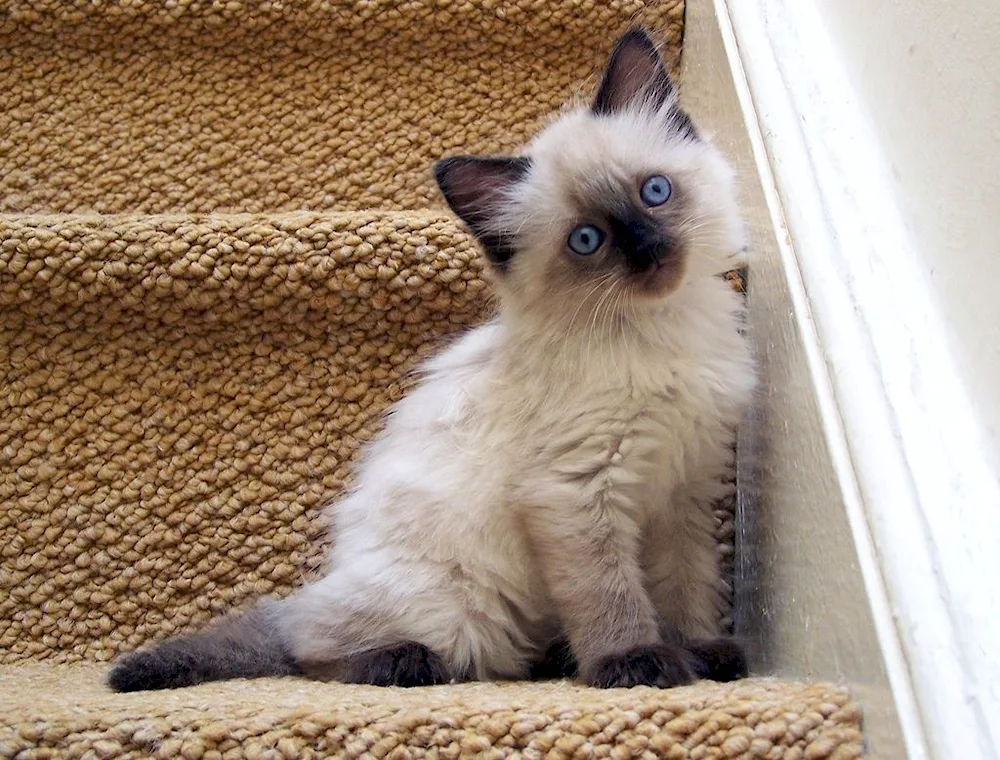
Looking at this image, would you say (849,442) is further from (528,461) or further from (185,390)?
(185,390)

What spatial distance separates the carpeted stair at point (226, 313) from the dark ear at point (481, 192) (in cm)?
11

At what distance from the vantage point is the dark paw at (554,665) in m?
1.21

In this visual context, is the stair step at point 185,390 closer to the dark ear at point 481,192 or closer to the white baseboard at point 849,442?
the dark ear at point 481,192

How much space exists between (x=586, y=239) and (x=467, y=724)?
1.95ft

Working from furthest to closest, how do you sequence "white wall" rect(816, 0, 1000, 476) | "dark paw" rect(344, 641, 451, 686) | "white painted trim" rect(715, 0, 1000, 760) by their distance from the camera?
"dark paw" rect(344, 641, 451, 686) → "white wall" rect(816, 0, 1000, 476) → "white painted trim" rect(715, 0, 1000, 760)

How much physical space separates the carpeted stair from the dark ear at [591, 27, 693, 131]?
290mm

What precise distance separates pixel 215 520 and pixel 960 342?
99 centimetres

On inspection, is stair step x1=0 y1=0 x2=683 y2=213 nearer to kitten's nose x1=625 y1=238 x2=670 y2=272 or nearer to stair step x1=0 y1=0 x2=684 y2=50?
stair step x1=0 y1=0 x2=684 y2=50

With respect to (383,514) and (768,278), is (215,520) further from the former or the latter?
(768,278)

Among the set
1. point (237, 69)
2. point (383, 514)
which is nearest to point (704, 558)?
point (383, 514)

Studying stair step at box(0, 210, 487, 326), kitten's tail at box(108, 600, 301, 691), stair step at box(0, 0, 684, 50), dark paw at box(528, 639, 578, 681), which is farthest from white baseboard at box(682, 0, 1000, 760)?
kitten's tail at box(108, 600, 301, 691)

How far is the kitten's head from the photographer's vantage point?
3.83 ft

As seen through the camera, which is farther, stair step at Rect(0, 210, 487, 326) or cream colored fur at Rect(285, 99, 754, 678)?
stair step at Rect(0, 210, 487, 326)

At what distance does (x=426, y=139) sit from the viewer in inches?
63.6
